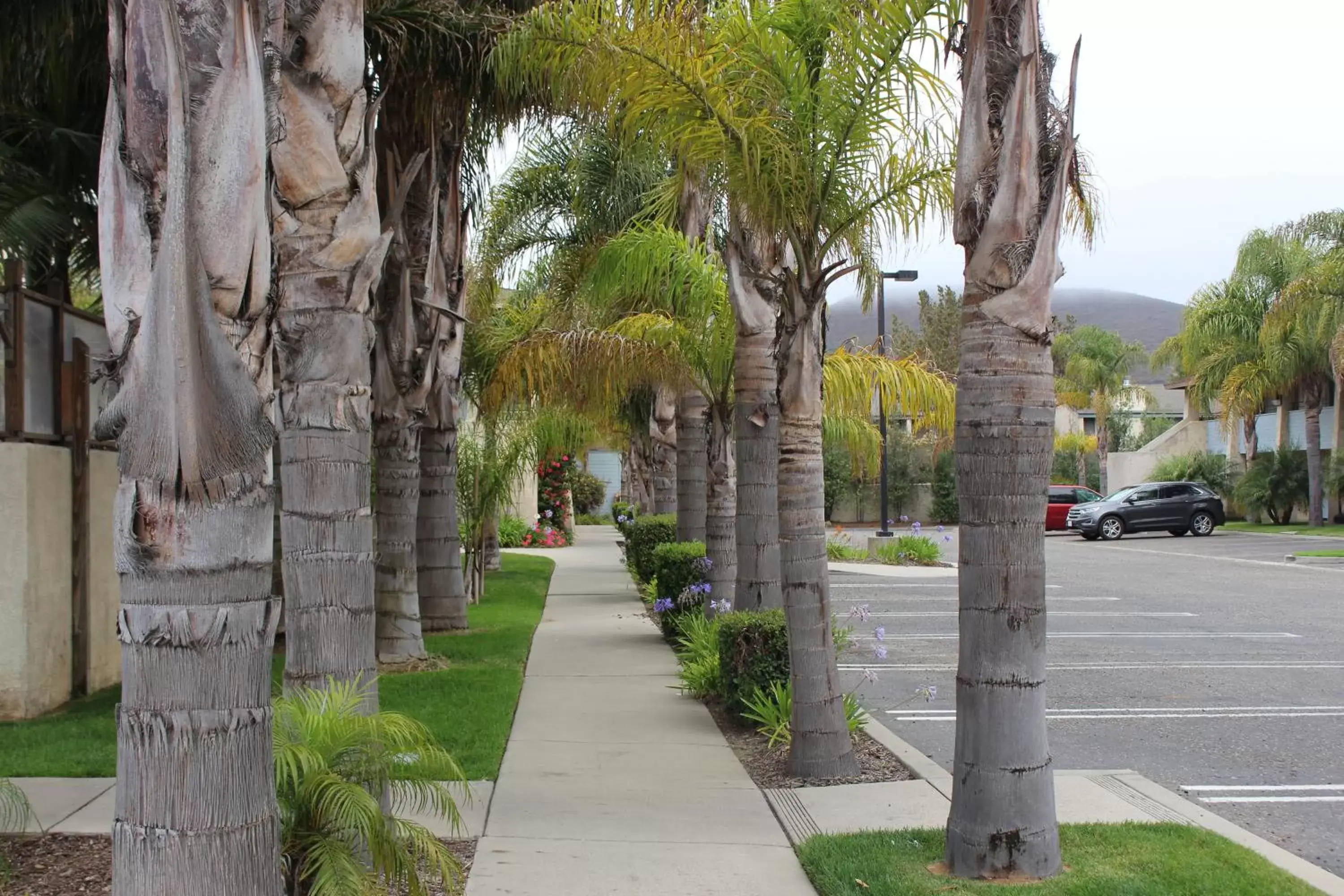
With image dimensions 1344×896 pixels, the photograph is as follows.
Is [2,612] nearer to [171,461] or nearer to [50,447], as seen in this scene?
[50,447]

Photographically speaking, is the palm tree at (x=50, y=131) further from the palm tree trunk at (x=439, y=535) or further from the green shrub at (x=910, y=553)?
the green shrub at (x=910, y=553)

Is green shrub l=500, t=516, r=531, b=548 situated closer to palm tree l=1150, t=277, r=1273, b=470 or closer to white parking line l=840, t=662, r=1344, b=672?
white parking line l=840, t=662, r=1344, b=672

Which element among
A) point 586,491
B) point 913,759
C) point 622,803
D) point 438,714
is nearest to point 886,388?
point 913,759

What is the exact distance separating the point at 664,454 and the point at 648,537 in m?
3.36

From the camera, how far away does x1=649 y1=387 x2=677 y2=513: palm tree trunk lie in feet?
71.9

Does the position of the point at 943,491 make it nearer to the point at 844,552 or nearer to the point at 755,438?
the point at 844,552

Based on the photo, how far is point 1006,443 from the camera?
5473mm

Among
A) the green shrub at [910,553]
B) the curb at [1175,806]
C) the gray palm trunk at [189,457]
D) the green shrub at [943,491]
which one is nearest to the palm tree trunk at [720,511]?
the curb at [1175,806]

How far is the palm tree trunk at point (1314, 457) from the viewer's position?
38344 millimetres

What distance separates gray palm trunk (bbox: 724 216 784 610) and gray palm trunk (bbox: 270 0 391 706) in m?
3.92

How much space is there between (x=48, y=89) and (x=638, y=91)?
5.18 m

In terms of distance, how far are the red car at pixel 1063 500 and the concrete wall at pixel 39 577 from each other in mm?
35900

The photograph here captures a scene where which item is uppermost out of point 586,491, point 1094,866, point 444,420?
point 444,420

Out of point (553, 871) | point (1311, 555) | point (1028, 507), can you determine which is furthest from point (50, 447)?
point (1311, 555)
